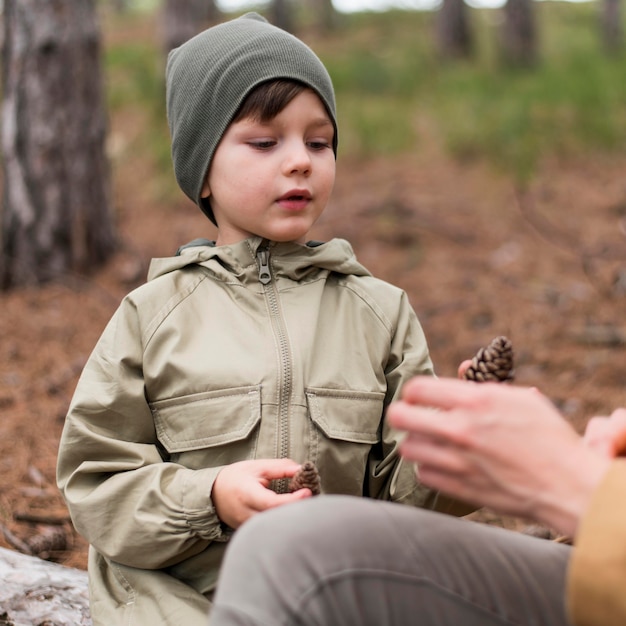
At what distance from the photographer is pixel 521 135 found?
6746 mm

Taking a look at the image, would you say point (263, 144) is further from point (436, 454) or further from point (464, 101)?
point (464, 101)

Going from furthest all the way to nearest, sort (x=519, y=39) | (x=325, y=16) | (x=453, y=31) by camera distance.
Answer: (x=325, y=16), (x=453, y=31), (x=519, y=39)

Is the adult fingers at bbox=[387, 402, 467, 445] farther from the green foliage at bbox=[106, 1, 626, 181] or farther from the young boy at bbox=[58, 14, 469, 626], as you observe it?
the green foliage at bbox=[106, 1, 626, 181]

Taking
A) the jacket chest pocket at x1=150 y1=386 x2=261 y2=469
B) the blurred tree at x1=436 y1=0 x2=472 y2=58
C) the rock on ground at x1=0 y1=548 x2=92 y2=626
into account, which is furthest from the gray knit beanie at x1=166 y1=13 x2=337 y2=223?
the blurred tree at x1=436 y1=0 x2=472 y2=58

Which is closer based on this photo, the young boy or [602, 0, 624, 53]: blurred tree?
the young boy

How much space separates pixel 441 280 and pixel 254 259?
341cm

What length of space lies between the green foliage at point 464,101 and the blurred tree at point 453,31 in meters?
0.19

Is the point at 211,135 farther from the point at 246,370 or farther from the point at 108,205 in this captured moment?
the point at 108,205

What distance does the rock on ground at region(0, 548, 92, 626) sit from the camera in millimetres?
2035

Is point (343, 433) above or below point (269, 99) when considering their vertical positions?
below

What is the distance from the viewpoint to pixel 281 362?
180 centimetres

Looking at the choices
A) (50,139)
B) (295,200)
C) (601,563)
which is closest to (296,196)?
(295,200)

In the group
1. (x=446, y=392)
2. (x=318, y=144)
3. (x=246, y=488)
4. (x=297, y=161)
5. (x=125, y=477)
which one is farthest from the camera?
(x=318, y=144)

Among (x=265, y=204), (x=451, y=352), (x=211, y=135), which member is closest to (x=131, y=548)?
(x=265, y=204)
